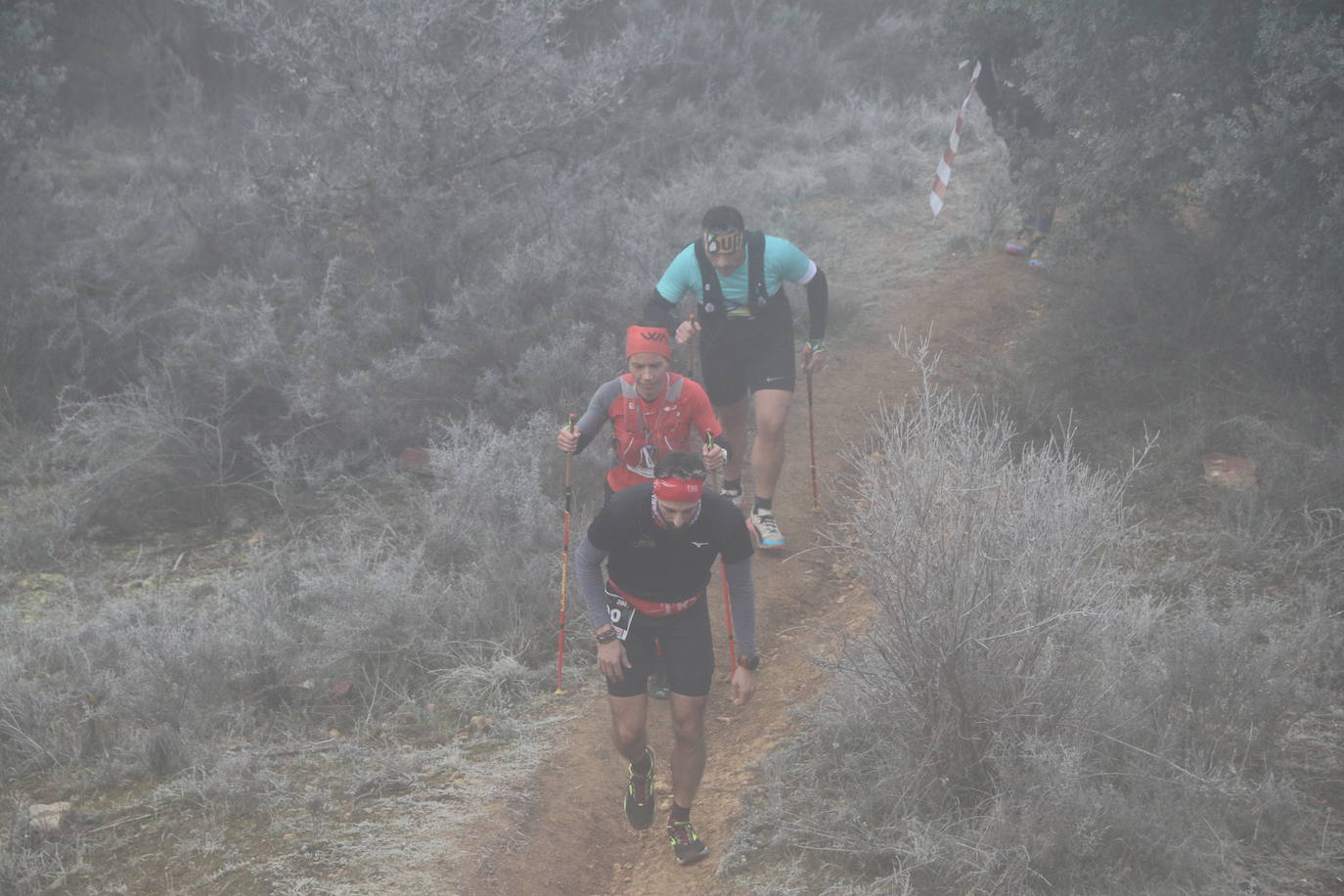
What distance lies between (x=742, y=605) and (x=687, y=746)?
0.60 metres

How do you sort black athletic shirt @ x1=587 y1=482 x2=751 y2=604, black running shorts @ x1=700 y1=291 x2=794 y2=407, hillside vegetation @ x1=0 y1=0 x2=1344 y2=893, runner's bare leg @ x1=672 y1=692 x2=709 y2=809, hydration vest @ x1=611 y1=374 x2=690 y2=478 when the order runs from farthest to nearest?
black running shorts @ x1=700 y1=291 x2=794 y2=407 → hydration vest @ x1=611 y1=374 x2=690 y2=478 → runner's bare leg @ x1=672 y1=692 x2=709 y2=809 → black athletic shirt @ x1=587 y1=482 x2=751 y2=604 → hillside vegetation @ x1=0 y1=0 x2=1344 y2=893

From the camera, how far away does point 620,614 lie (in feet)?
15.0

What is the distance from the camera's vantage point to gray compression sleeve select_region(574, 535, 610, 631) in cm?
446

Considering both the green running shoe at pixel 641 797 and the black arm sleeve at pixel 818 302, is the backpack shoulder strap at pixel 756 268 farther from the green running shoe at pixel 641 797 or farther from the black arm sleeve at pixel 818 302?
the green running shoe at pixel 641 797

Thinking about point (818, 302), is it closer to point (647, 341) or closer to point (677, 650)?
point (647, 341)

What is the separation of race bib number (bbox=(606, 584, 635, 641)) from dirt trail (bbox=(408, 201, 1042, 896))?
38.4 inches

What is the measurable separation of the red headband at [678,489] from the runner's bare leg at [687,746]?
861 mm

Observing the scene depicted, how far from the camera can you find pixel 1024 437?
27.0 feet

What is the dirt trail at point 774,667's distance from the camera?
Answer: 4.63m

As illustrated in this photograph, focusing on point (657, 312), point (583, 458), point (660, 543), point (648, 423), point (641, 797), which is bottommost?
point (641, 797)

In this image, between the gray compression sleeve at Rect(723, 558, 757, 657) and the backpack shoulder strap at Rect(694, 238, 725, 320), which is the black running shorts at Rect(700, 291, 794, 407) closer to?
the backpack shoulder strap at Rect(694, 238, 725, 320)

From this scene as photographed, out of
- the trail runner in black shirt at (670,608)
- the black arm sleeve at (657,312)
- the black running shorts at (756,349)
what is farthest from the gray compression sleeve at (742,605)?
the black running shorts at (756,349)

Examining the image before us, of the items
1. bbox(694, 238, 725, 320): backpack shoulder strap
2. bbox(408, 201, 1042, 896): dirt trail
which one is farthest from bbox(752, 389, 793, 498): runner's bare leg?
bbox(694, 238, 725, 320): backpack shoulder strap

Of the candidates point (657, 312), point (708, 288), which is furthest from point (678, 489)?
point (708, 288)
